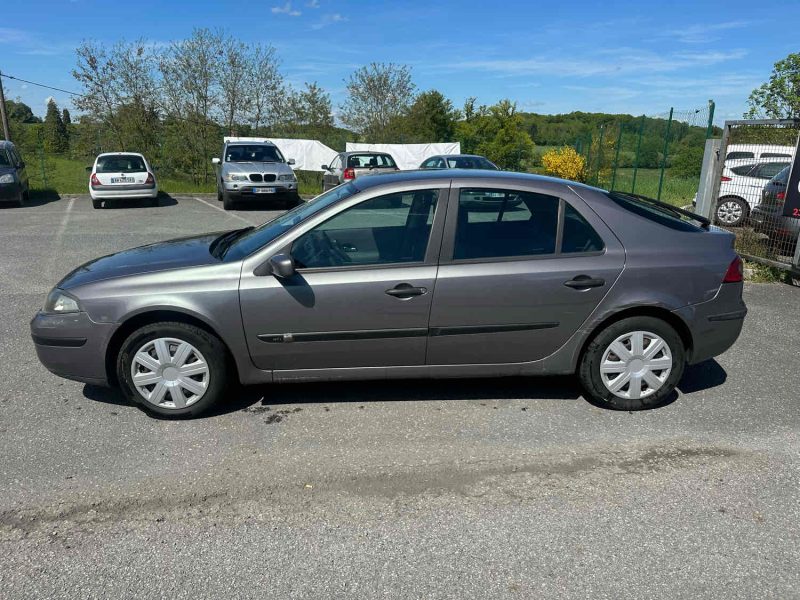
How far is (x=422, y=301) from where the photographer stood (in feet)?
→ 12.0

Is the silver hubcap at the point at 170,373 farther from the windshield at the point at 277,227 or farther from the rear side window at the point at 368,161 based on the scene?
the rear side window at the point at 368,161

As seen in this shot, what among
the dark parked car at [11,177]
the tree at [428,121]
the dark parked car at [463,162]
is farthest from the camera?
the tree at [428,121]

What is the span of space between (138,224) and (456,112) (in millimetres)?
31610

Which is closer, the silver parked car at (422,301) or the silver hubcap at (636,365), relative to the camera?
the silver parked car at (422,301)

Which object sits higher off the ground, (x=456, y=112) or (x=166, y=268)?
(x=456, y=112)

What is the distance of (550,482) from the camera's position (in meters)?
3.17

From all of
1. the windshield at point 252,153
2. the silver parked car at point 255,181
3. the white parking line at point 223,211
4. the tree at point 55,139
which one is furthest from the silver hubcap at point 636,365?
the tree at point 55,139

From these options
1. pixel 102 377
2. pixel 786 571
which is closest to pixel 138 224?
pixel 102 377

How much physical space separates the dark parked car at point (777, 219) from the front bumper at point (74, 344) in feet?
26.9

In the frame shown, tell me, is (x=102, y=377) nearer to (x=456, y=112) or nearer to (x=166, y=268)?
(x=166, y=268)

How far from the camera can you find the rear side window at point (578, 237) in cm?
382

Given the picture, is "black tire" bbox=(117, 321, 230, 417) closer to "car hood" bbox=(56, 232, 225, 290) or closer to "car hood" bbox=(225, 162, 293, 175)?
"car hood" bbox=(56, 232, 225, 290)

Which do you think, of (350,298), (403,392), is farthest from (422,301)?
(403,392)

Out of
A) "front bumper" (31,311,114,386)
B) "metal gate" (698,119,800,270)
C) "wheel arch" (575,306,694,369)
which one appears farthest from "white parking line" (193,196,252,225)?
"wheel arch" (575,306,694,369)
